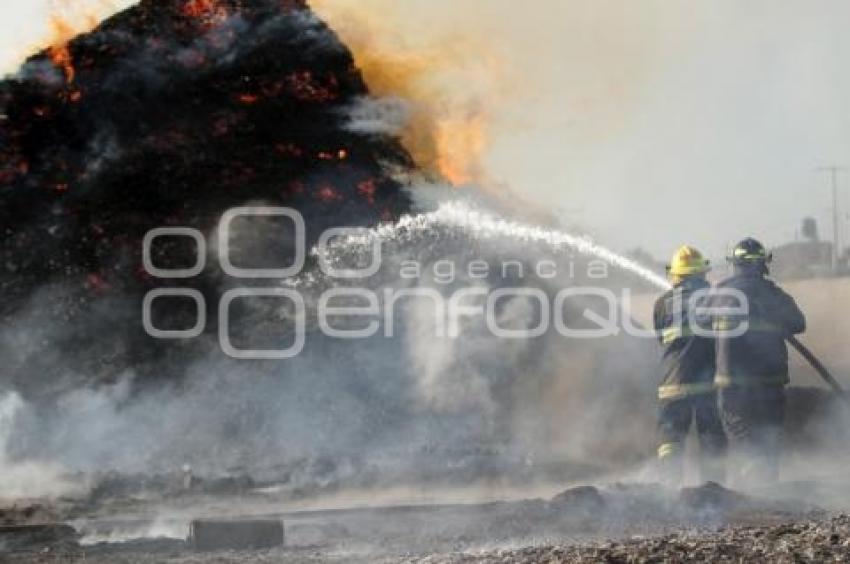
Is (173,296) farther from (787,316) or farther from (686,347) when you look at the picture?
(787,316)

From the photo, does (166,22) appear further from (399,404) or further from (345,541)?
(345,541)

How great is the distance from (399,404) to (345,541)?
5559 millimetres

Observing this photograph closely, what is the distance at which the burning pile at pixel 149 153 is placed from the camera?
44.4 ft

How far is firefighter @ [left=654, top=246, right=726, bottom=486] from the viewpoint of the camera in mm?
9719

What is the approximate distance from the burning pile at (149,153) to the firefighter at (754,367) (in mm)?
6175

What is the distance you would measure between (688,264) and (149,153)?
23.4 feet

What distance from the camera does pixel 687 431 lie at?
32.0 ft

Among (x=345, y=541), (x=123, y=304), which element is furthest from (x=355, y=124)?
(x=345, y=541)

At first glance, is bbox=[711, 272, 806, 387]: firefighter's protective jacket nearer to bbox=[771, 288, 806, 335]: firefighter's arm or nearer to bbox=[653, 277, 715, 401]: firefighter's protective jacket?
bbox=[771, 288, 806, 335]: firefighter's arm

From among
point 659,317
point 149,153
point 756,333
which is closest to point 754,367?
point 756,333

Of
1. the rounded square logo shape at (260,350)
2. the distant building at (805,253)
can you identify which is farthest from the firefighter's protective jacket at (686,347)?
the distant building at (805,253)

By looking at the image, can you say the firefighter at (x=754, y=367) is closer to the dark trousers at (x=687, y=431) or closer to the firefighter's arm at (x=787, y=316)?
the firefighter's arm at (x=787, y=316)

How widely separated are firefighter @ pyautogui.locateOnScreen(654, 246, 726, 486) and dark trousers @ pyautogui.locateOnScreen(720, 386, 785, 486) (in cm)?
23

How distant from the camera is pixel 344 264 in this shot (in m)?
14.8
